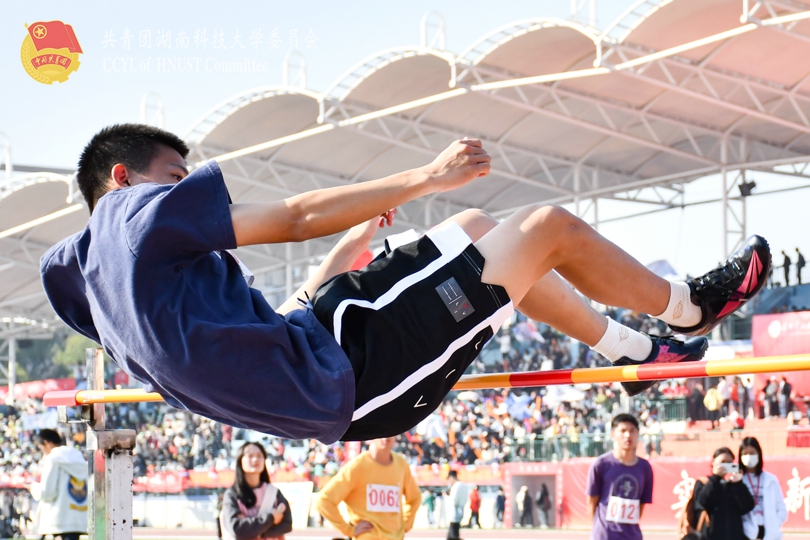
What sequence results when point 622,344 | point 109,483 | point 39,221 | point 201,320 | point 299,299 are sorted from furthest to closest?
point 39,221 → point 109,483 → point 622,344 → point 299,299 → point 201,320

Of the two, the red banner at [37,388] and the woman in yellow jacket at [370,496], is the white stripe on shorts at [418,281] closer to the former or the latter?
the woman in yellow jacket at [370,496]

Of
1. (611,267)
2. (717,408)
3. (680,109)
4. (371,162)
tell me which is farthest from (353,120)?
(611,267)

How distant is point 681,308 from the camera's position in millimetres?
2721

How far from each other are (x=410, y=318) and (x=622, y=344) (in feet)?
2.84

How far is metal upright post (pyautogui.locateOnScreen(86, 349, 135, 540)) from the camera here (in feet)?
11.6

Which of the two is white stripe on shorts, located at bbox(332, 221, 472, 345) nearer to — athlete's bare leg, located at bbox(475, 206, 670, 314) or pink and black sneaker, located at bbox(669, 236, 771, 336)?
athlete's bare leg, located at bbox(475, 206, 670, 314)

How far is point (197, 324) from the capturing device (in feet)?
6.94

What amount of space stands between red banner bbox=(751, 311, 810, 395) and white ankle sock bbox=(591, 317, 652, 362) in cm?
1248

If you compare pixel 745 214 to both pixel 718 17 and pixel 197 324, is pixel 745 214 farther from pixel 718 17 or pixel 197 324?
pixel 197 324

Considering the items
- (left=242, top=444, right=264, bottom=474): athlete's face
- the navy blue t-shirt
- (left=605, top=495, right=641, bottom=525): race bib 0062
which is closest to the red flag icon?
(left=242, top=444, right=264, bottom=474): athlete's face

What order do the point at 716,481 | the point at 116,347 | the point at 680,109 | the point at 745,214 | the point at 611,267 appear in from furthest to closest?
the point at 745,214, the point at 680,109, the point at 716,481, the point at 611,267, the point at 116,347

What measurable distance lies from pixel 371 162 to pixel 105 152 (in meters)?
18.0

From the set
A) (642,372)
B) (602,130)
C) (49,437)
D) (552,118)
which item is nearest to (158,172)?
(642,372)

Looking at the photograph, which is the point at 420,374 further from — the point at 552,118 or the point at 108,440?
the point at 552,118
